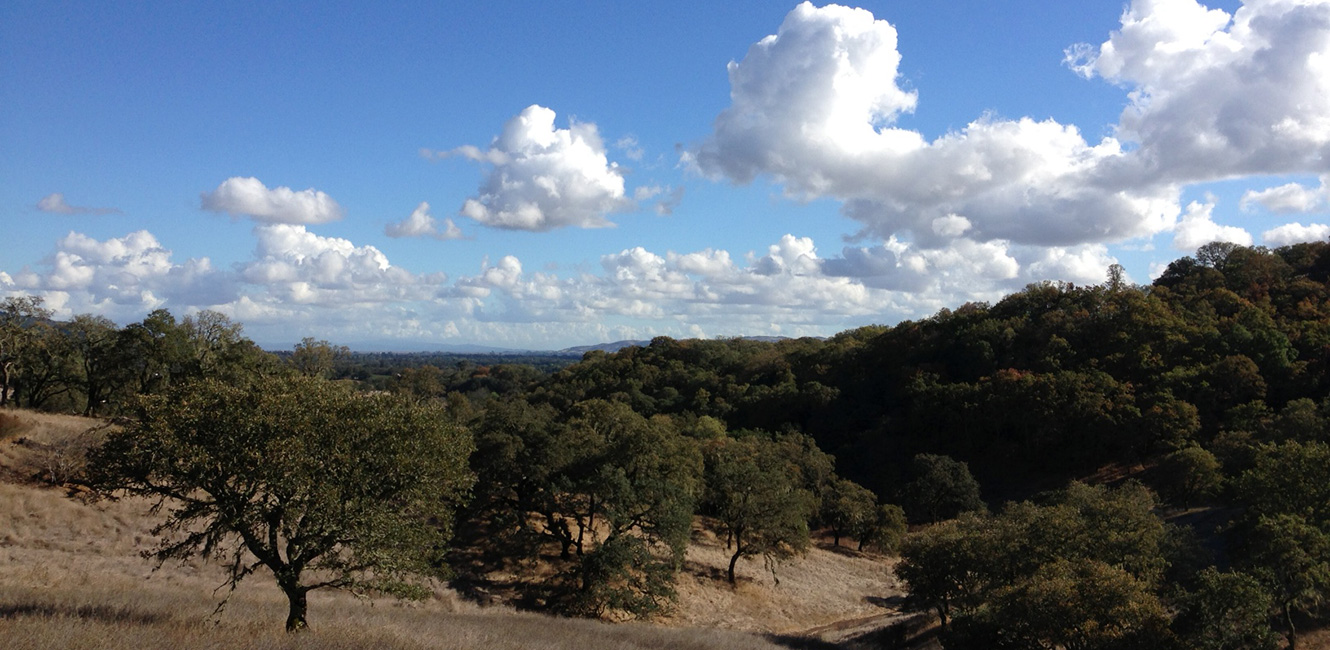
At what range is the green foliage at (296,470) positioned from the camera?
1262 centimetres

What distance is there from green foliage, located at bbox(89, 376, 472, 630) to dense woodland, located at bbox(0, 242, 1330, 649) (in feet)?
2.82

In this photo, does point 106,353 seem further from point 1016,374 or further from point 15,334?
point 1016,374

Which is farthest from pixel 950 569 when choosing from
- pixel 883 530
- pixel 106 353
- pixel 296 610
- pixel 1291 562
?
pixel 106 353

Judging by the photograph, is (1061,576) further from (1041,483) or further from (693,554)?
(1041,483)

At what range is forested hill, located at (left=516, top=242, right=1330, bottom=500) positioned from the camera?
51125 mm

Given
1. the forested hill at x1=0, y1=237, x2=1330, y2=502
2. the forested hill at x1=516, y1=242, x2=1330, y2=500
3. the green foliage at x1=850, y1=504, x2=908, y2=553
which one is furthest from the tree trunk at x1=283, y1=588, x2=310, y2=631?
the forested hill at x1=516, y1=242, x2=1330, y2=500

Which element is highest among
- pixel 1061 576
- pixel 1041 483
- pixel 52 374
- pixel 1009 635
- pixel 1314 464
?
pixel 52 374

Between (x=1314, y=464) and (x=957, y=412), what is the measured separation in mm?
36873

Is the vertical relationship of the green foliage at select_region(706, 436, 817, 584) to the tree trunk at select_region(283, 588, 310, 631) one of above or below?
below

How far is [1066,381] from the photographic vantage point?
55500 mm

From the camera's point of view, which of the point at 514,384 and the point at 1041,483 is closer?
the point at 1041,483

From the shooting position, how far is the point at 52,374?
4169 cm

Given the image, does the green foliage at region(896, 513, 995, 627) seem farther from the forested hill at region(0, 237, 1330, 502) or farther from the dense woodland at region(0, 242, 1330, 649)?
the forested hill at region(0, 237, 1330, 502)

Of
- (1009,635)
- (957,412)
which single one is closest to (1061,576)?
(1009,635)
